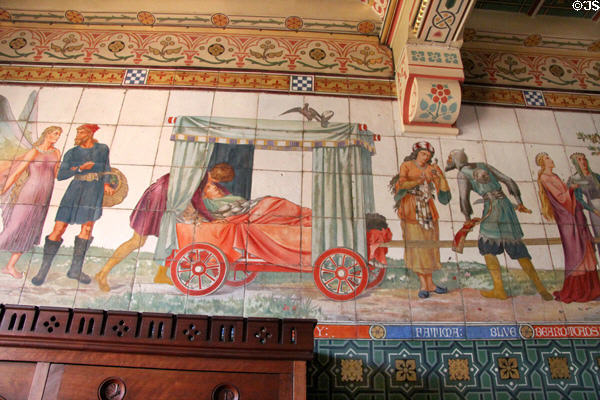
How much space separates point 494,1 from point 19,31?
4.67 m

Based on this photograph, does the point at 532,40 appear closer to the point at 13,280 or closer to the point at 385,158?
the point at 385,158

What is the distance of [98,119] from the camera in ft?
14.3

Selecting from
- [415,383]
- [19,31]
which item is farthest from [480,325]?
[19,31]

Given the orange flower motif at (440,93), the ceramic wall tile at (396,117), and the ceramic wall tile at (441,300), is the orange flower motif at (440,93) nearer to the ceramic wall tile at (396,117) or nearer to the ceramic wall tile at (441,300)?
the ceramic wall tile at (396,117)

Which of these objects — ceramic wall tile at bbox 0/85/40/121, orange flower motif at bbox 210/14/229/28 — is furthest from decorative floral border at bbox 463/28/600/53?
ceramic wall tile at bbox 0/85/40/121

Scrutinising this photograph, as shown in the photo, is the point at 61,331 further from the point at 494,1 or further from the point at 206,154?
the point at 494,1

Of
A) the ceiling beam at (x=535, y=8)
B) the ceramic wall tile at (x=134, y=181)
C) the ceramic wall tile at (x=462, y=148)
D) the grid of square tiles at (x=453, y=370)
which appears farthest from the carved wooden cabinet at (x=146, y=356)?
the ceiling beam at (x=535, y=8)

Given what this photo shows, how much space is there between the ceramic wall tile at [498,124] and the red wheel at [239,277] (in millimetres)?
2416

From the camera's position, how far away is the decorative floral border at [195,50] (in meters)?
4.68

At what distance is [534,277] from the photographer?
384 cm

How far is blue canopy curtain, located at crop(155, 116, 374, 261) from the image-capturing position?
390cm

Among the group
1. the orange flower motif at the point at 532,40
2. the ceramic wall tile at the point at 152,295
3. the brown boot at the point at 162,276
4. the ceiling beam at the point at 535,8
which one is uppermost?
the ceiling beam at the point at 535,8

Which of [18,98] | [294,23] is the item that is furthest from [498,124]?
[18,98]

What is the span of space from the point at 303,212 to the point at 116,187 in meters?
1.51
